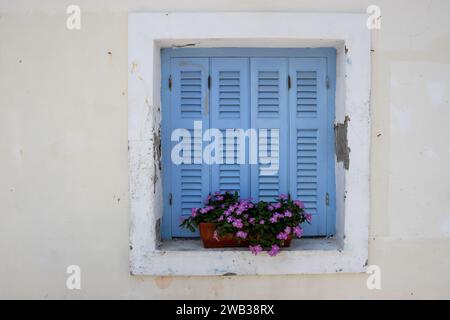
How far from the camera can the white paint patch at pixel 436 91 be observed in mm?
3133

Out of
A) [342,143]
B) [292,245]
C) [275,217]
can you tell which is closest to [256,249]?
[275,217]

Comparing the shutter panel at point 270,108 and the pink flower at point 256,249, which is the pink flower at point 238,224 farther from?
the shutter panel at point 270,108

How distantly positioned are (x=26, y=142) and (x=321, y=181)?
78.4 inches

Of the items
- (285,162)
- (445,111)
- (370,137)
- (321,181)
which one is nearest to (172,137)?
(285,162)

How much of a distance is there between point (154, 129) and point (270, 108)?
80 centimetres

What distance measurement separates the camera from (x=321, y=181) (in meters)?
3.30

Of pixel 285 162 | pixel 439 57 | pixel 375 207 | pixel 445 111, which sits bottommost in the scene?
pixel 375 207

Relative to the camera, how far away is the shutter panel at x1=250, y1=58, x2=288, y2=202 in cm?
327

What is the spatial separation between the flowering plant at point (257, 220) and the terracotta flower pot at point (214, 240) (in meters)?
0.03

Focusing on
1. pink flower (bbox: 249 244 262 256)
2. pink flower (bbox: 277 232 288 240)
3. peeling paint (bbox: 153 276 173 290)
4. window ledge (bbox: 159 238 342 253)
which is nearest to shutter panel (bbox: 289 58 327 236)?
window ledge (bbox: 159 238 342 253)

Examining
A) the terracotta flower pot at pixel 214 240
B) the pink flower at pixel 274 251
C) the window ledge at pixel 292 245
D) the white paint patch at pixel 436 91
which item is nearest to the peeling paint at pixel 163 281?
the window ledge at pixel 292 245

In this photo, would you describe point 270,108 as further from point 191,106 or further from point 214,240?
point 214,240

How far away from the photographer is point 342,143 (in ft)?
10.4
